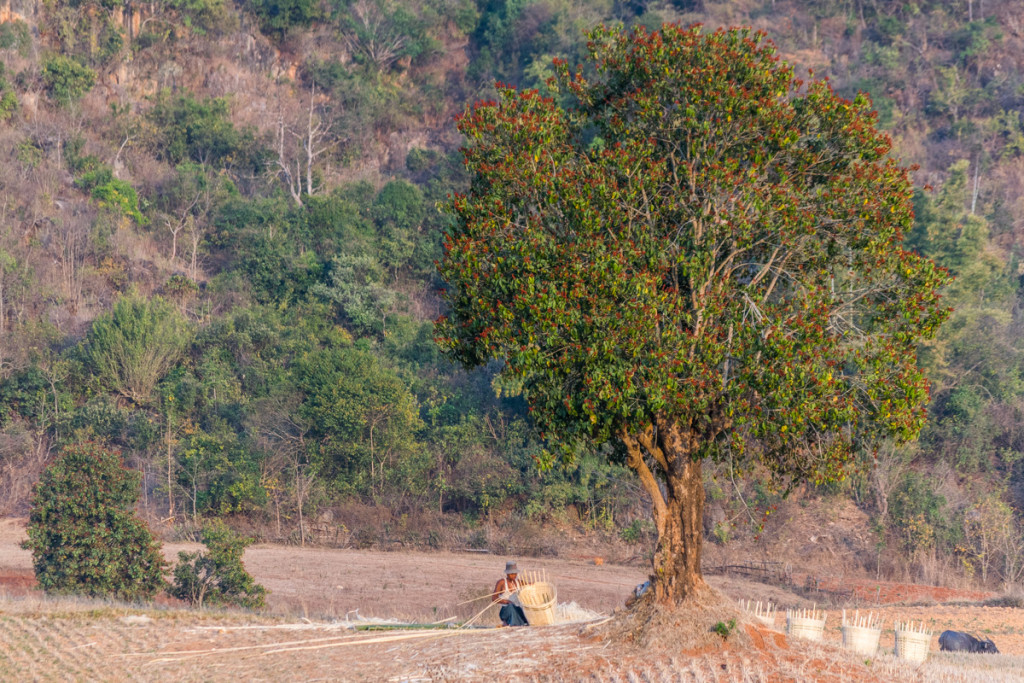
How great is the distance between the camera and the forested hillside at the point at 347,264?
31.8 meters

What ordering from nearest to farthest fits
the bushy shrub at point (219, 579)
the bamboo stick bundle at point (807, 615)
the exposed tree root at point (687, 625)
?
the exposed tree root at point (687, 625), the bamboo stick bundle at point (807, 615), the bushy shrub at point (219, 579)

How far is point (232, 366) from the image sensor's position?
1528 inches

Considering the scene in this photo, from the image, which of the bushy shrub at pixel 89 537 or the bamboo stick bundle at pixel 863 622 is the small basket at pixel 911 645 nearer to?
the bamboo stick bundle at pixel 863 622

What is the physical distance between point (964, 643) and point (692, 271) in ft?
26.2

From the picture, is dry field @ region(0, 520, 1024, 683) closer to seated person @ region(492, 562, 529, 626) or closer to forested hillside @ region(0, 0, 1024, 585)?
seated person @ region(492, 562, 529, 626)

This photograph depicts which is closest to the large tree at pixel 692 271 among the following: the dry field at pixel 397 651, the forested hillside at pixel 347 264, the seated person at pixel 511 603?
the dry field at pixel 397 651

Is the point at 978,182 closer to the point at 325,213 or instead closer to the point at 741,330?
the point at 325,213

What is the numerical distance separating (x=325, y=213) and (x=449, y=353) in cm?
A: 3655

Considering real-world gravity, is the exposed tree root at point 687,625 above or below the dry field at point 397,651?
above

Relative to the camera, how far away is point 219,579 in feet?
61.6

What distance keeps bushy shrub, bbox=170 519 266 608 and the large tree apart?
31.8ft

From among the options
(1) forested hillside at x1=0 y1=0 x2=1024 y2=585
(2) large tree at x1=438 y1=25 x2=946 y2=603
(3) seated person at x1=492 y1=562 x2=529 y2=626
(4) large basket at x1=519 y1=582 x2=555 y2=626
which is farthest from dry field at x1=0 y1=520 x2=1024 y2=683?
(1) forested hillside at x1=0 y1=0 x2=1024 y2=585

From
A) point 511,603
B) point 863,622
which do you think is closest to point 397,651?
point 511,603

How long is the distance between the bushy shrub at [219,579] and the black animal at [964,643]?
12.1 m
